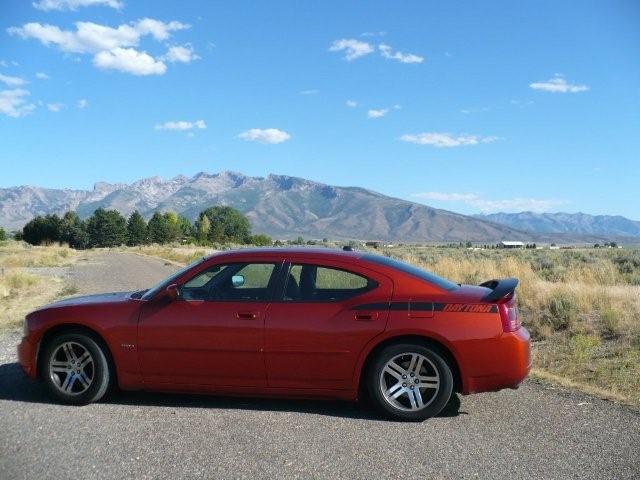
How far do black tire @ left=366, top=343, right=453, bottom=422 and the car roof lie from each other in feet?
3.26

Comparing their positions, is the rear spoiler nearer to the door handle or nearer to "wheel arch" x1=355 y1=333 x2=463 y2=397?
"wheel arch" x1=355 y1=333 x2=463 y2=397

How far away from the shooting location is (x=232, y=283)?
19.5 feet

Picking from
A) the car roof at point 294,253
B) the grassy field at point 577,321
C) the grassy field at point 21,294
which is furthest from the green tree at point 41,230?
the car roof at point 294,253

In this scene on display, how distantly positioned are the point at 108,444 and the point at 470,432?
2.90 metres

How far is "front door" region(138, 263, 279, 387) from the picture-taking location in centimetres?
559

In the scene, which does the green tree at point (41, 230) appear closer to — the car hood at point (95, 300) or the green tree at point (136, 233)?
the green tree at point (136, 233)

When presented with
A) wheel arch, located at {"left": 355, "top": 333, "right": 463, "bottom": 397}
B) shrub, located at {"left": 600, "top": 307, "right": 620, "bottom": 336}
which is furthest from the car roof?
shrub, located at {"left": 600, "top": 307, "right": 620, "bottom": 336}

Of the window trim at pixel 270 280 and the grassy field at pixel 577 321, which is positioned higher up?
the window trim at pixel 270 280

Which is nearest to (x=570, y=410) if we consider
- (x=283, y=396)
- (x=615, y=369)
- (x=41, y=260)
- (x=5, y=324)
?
(x=615, y=369)

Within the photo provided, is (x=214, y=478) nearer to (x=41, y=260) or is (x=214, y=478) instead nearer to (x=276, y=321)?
(x=276, y=321)

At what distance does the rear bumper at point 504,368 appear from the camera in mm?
5406

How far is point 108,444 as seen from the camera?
4855 millimetres

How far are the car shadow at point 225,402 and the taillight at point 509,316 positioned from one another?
931 mm

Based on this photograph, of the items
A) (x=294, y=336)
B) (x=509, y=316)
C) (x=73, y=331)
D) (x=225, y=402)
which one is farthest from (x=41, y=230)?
(x=509, y=316)
